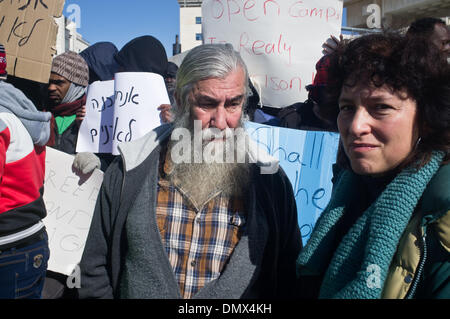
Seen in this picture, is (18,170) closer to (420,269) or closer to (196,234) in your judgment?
(196,234)

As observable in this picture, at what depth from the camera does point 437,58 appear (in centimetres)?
108

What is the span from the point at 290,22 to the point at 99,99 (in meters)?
1.57

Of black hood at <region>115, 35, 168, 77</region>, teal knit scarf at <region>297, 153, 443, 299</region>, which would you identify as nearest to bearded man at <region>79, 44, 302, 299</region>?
teal knit scarf at <region>297, 153, 443, 299</region>

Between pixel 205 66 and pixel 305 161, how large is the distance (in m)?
0.97

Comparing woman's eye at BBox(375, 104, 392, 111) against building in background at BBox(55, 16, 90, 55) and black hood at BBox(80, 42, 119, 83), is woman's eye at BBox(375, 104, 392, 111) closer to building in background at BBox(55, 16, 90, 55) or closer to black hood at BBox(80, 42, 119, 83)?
black hood at BBox(80, 42, 119, 83)

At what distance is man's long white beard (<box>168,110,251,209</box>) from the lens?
160cm

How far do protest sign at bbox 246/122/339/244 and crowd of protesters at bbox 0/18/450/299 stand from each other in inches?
9.6

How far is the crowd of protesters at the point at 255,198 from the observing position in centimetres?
100

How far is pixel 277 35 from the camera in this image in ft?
8.94

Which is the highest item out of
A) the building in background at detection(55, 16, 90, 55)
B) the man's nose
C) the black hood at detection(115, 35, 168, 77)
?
→ the building in background at detection(55, 16, 90, 55)

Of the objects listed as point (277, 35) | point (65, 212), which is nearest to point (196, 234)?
point (65, 212)

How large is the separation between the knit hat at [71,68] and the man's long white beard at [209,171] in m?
1.72
